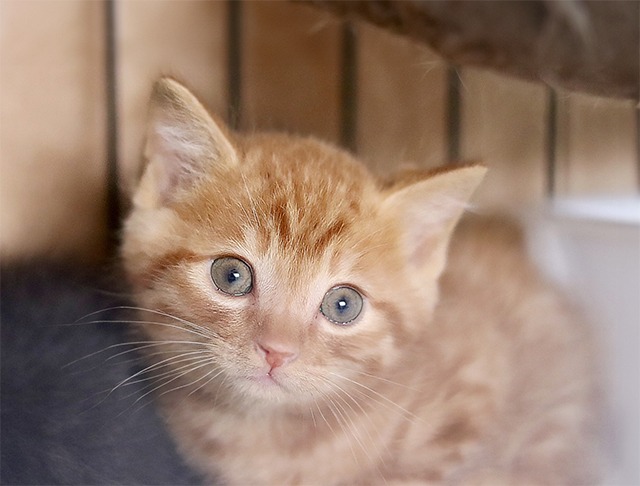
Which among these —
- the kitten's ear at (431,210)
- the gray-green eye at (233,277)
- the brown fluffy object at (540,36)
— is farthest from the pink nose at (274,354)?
the brown fluffy object at (540,36)

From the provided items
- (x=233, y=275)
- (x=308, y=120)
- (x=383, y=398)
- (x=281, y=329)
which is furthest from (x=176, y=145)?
(x=308, y=120)

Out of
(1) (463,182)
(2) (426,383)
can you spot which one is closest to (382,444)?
(2) (426,383)

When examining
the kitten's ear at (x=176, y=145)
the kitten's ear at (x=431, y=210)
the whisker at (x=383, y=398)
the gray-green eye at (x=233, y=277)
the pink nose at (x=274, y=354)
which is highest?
the kitten's ear at (x=176, y=145)

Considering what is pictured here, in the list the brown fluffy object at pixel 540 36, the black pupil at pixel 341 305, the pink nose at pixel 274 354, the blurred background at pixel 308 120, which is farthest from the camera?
the blurred background at pixel 308 120

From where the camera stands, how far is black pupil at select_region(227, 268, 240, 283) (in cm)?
103

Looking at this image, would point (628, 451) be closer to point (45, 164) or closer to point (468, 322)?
point (468, 322)

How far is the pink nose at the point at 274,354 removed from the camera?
96 centimetres

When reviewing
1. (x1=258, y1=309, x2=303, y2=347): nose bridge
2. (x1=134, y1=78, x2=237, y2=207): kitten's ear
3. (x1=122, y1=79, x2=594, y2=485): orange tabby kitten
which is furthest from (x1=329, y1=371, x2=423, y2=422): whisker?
(x1=134, y1=78, x2=237, y2=207): kitten's ear

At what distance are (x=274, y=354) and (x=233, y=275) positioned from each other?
144 mm

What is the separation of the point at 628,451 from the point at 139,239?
0.97 meters

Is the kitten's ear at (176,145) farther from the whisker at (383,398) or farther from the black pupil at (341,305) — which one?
the whisker at (383,398)

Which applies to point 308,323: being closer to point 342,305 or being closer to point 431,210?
point 342,305

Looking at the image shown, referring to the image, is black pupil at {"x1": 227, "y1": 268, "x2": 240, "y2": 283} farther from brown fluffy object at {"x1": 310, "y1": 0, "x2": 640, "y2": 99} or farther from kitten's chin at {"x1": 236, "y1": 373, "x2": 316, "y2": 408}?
brown fluffy object at {"x1": 310, "y1": 0, "x2": 640, "y2": 99}

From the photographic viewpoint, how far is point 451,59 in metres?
0.89
